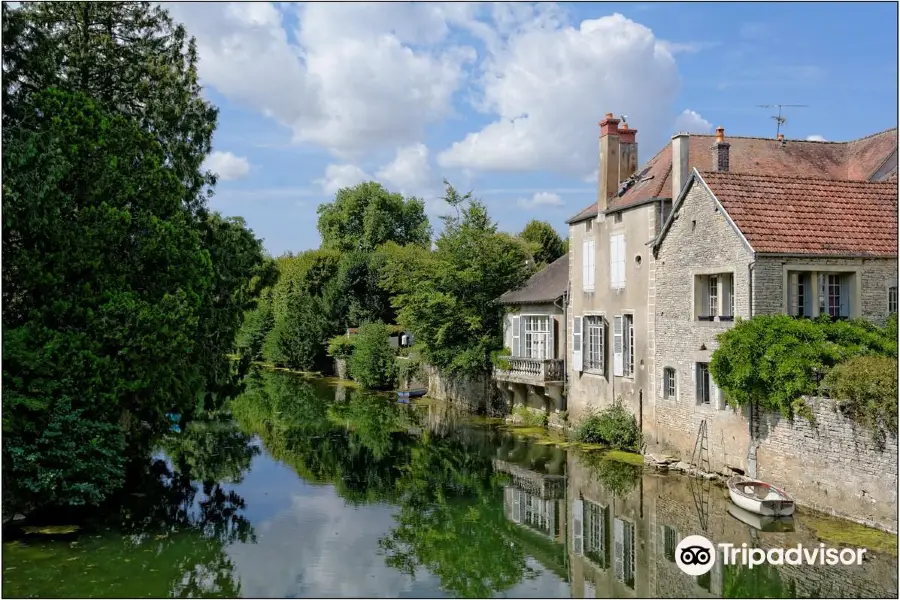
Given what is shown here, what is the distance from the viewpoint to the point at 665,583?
14023mm

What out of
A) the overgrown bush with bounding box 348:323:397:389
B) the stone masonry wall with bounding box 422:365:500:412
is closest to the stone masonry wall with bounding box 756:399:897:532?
the stone masonry wall with bounding box 422:365:500:412

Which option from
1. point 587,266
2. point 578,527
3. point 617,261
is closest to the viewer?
point 578,527

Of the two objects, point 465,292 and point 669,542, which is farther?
point 465,292

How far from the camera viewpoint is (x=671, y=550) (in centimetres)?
1556

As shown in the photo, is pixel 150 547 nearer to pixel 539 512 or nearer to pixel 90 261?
pixel 90 261

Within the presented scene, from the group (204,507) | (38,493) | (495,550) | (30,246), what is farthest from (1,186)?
(495,550)

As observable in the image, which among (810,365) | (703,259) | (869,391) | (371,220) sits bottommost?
(869,391)

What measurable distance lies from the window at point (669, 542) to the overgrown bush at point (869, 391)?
4.22 meters

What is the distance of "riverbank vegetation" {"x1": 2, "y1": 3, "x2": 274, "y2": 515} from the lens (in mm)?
15430

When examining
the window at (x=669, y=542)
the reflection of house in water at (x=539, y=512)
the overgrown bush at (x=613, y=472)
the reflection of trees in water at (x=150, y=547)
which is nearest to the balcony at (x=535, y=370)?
the overgrown bush at (x=613, y=472)

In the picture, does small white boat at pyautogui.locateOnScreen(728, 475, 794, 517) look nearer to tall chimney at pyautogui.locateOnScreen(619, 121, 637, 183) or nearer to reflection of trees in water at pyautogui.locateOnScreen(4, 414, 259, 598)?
reflection of trees in water at pyautogui.locateOnScreen(4, 414, 259, 598)

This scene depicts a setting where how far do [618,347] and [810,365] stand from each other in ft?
28.5

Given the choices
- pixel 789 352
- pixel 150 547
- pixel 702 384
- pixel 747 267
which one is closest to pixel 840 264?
pixel 747 267

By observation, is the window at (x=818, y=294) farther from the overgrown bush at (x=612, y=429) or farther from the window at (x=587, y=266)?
the window at (x=587, y=266)
